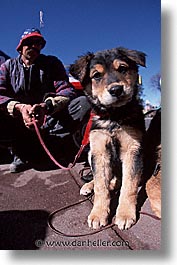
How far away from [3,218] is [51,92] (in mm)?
466

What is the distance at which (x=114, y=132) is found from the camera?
1254 millimetres

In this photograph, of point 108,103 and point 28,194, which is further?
point 28,194

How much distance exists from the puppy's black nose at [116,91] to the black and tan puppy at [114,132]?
0.08 ft

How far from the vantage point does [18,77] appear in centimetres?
127

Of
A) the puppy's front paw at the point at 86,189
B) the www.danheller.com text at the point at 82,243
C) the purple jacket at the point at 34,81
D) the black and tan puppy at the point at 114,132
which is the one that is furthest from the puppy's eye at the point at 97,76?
the www.danheller.com text at the point at 82,243

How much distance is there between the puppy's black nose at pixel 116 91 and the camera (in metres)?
1.15

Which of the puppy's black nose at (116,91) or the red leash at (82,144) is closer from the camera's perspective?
the puppy's black nose at (116,91)

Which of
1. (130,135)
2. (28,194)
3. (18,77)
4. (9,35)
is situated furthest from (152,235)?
(9,35)

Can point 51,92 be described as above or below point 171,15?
below

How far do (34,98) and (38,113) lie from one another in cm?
5

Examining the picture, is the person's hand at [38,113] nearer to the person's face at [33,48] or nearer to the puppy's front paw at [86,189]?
the person's face at [33,48]

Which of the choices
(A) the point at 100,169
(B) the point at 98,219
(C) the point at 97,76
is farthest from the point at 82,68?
(B) the point at 98,219

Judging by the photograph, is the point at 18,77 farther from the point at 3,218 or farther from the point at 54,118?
the point at 3,218

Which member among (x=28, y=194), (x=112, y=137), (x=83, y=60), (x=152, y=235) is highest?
(x=83, y=60)
